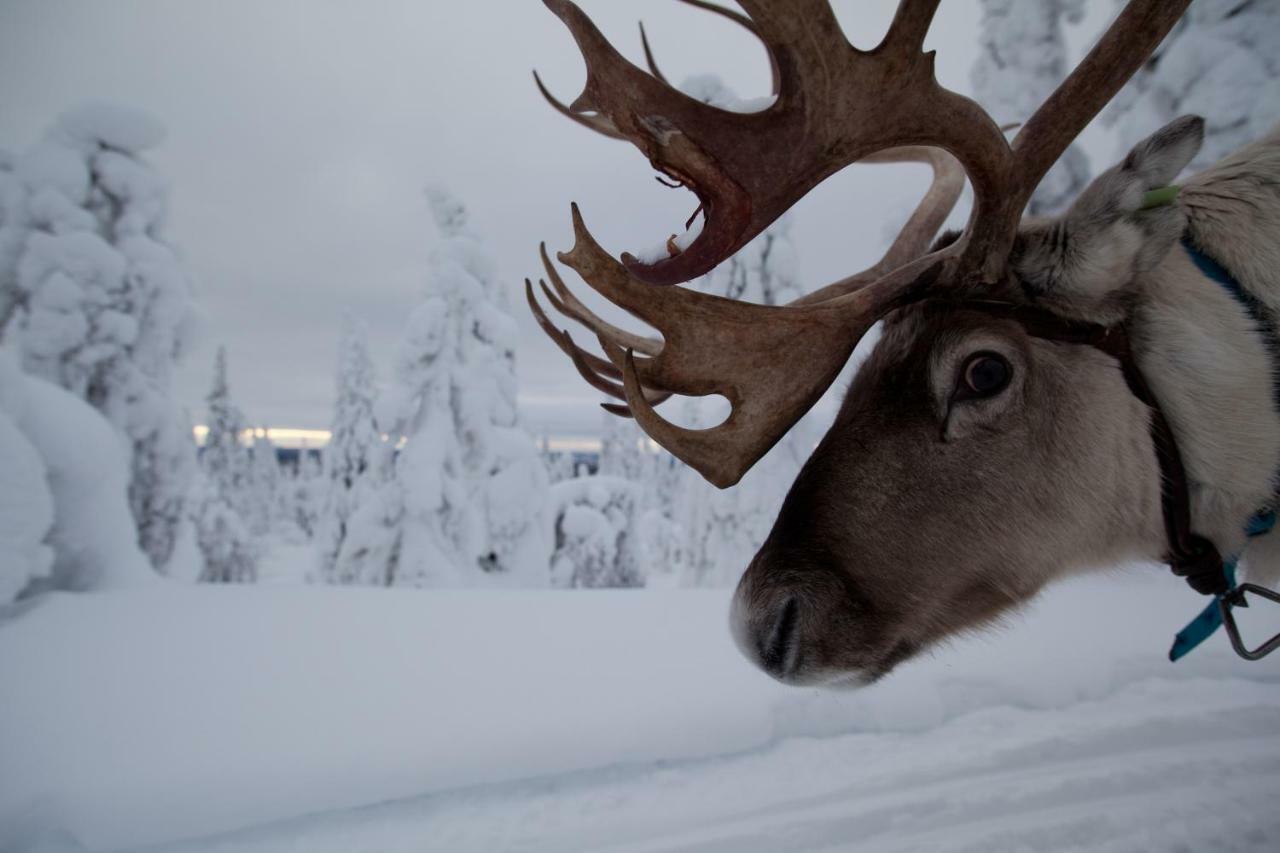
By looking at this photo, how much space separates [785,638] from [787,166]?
4.25 ft

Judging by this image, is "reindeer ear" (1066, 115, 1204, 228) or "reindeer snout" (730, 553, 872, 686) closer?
"reindeer ear" (1066, 115, 1204, 228)

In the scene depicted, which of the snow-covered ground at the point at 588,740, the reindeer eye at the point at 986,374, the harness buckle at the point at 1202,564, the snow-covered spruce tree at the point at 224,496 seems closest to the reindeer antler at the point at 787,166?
the reindeer eye at the point at 986,374

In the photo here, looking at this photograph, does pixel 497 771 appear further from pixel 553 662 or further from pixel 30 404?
pixel 30 404

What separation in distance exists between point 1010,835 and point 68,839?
403 centimetres

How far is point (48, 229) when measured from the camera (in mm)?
11273

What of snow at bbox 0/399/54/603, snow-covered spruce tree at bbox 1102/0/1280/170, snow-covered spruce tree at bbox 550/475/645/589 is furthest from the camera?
snow-covered spruce tree at bbox 550/475/645/589

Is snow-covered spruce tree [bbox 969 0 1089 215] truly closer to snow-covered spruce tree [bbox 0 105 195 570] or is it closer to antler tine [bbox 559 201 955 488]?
antler tine [bbox 559 201 955 488]

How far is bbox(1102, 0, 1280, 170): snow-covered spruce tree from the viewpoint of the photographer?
727cm

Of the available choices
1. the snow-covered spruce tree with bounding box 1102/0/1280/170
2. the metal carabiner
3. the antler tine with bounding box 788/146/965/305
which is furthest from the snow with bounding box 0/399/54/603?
the snow-covered spruce tree with bounding box 1102/0/1280/170

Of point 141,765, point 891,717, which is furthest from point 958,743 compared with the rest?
point 141,765

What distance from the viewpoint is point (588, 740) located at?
359 centimetres

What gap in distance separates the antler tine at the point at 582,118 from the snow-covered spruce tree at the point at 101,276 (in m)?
12.9

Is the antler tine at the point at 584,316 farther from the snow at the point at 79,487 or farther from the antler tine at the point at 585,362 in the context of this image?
the snow at the point at 79,487

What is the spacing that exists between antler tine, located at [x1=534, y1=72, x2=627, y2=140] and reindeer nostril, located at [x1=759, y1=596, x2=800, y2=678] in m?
1.63
